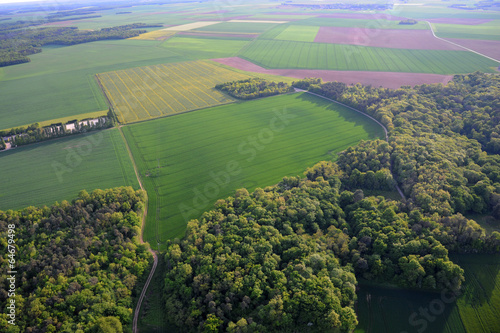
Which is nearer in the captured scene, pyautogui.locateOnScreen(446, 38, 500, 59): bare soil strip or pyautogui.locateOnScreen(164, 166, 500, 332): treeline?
pyautogui.locateOnScreen(164, 166, 500, 332): treeline

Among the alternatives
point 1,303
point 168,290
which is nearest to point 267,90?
point 168,290

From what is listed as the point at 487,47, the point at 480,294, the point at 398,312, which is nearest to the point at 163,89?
the point at 398,312

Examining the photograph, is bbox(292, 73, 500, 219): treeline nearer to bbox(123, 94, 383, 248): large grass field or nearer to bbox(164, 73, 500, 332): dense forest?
bbox(164, 73, 500, 332): dense forest

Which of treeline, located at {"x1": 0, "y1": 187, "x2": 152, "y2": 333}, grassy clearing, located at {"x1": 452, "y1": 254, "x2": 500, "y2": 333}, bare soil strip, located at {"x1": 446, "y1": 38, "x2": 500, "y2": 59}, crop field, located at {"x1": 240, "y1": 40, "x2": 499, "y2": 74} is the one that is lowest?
grassy clearing, located at {"x1": 452, "y1": 254, "x2": 500, "y2": 333}

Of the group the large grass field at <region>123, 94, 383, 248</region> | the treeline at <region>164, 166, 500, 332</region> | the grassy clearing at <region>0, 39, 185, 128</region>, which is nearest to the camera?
the treeline at <region>164, 166, 500, 332</region>

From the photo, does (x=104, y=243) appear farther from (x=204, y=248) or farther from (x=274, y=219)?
(x=274, y=219)

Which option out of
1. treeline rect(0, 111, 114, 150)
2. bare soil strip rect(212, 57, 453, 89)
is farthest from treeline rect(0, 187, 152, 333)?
bare soil strip rect(212, 57, 453, 89)

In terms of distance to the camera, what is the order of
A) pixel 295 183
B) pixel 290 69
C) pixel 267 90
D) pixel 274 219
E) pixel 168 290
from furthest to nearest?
pixel 290 69 → pixel 267 90 → pixel 295 183 → pixel 274 219 → pixel 168 290

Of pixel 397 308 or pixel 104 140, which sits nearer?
pixel 397 308
